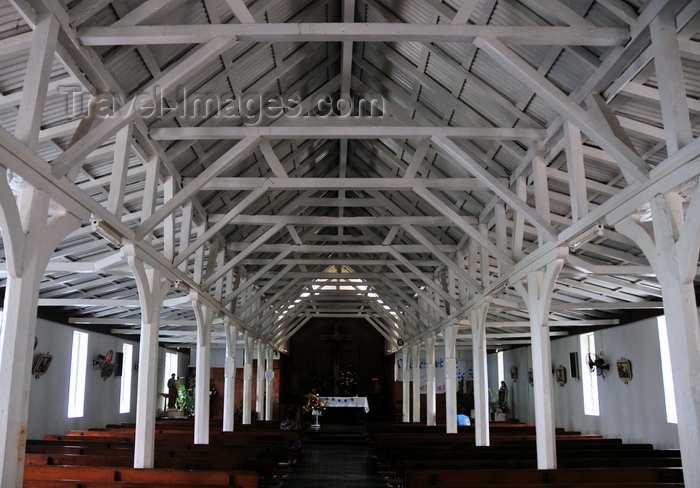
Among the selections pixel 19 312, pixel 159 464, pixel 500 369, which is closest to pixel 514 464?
pixel 159 464

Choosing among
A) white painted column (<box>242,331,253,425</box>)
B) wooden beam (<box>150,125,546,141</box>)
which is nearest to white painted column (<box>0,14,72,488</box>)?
wooden beam (<box>150,125,546,141</box>)

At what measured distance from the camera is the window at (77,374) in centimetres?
1639

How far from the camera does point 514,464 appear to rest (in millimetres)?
8711

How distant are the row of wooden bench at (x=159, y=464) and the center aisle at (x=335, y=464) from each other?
657mm

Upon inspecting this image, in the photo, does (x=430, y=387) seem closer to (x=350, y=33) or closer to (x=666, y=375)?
(x=666, y=375)

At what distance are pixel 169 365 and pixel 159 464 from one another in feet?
61.1

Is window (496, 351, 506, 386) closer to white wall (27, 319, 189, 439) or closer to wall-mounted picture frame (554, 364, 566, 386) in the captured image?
wall-mounted picture frame (554, 364, 566, 386)

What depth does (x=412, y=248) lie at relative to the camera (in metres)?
14.5

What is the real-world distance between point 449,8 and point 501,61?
1.84m

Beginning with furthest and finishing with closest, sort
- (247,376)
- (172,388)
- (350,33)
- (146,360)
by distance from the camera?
(172,388) → (247,376) → (146,360) → (350,33)

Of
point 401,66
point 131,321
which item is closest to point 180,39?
point 401,66

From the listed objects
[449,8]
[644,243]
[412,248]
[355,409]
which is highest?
[449,8]

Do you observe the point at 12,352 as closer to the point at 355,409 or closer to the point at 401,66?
the point at 401,66

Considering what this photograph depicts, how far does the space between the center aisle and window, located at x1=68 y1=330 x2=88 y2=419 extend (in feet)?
20.5
